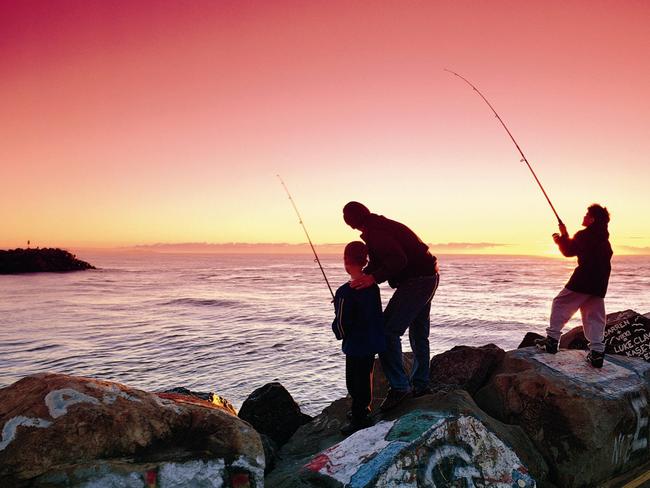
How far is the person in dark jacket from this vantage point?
5.55m

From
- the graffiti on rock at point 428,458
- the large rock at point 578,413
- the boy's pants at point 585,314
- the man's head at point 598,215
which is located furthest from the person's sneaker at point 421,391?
the man's head at point 598,215

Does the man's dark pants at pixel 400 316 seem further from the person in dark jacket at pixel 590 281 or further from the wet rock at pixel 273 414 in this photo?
the wet rock at pixel 273 414

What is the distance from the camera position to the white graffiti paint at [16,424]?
2.99 meters

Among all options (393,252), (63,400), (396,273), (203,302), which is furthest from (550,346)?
(203,302)

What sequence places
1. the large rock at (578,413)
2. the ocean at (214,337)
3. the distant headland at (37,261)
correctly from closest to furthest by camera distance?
the large rock at (578,413) < the ocean at (214,337) < the distant headland at (37,261)

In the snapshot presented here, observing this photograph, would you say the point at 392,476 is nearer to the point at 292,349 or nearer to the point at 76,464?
the point at 76,464

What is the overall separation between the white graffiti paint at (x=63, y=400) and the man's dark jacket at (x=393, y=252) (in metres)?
2.55

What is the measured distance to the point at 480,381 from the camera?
577cm

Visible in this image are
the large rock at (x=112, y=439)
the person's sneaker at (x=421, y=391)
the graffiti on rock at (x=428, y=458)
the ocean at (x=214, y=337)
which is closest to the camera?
the large rock at (x=112, y=439)

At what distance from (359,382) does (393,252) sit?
1263 mm

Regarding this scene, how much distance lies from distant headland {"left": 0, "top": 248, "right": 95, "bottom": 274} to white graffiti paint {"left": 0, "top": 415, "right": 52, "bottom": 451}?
86.1 metres

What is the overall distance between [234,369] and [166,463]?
32.6ft

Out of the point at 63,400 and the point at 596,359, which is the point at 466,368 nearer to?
the point at 596,359

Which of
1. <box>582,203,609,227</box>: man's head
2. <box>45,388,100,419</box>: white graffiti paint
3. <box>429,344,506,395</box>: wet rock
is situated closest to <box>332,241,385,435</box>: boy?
<box>429,344,506,395</box>: wet rock
